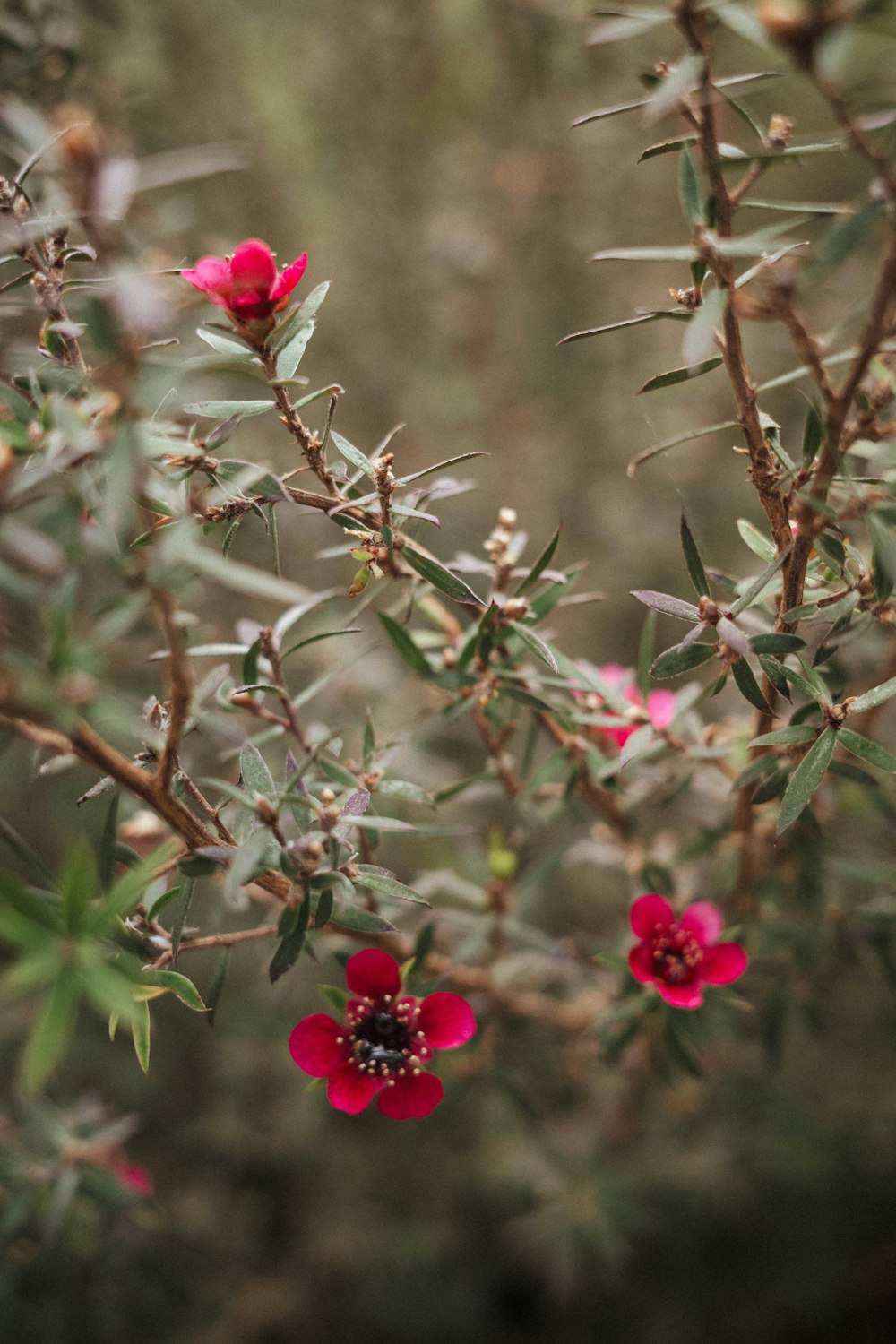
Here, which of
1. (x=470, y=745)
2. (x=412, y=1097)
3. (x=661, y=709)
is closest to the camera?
(x=412, y=1097)

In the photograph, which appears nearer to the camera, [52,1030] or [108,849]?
[52,1030]

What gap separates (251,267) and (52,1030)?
Result: 371 millimetres

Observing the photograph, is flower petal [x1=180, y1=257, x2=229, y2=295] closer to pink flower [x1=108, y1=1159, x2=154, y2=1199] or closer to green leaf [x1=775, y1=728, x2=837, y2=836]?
green leaf [x1=775, y1=728, x2=837, y2=836]

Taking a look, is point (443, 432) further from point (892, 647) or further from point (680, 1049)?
point (680, 1049)

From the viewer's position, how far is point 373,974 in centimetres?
56

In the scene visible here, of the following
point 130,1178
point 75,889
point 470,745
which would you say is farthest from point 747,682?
point 470,745

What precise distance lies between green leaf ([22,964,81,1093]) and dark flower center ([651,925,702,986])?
39 cm

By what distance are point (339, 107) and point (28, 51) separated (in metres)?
0.81

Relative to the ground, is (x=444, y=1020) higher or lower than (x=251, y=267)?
A: lower

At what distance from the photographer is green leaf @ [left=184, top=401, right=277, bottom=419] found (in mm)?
486

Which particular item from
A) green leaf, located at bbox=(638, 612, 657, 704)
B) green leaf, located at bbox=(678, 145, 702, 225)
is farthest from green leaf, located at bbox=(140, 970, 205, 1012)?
green leaf, located at bbox=(678, 145, 702, 225)

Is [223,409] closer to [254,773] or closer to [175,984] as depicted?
[254,773]

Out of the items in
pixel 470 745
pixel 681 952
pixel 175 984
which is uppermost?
pixel 175 984

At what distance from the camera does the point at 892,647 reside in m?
0.69
